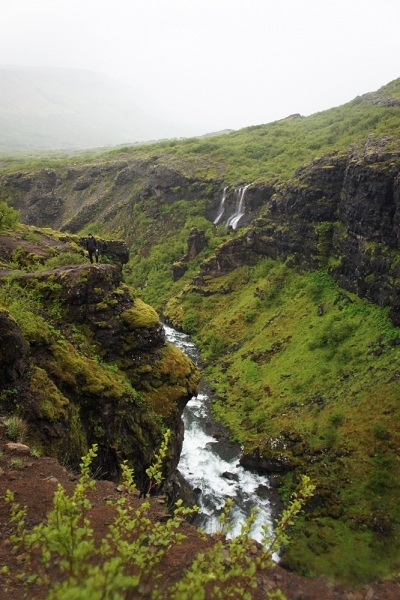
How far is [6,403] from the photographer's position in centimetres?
1009

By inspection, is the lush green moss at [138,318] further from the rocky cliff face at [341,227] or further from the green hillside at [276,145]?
the green hillside at [276,145]

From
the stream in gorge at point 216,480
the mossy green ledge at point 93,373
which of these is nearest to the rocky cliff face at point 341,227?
the stream in gorge at point 216,480

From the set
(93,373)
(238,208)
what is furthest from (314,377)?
(238,208)

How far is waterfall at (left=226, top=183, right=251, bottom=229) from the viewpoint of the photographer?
170 ft

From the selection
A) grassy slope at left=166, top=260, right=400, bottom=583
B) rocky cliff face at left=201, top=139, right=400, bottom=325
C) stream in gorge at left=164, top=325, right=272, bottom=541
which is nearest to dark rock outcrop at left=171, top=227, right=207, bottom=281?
rocky cliff face at left=201, top=139, right=400, bottom=325

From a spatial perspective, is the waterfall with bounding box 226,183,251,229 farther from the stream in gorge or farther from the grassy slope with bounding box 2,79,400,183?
the stream in gorge

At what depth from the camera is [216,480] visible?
21906 mm

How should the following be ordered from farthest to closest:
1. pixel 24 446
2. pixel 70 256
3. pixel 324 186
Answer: pixel 324 186 < pixel 70 256 < pixel 24 446

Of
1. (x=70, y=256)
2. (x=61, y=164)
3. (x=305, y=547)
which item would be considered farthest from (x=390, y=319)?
(x=61, y=164)

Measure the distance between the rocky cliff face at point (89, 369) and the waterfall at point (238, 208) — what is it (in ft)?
121

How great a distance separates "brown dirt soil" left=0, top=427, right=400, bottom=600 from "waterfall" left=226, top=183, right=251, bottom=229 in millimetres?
45418

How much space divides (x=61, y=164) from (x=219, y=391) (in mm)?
71597

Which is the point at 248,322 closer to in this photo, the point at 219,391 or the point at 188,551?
the point at 219,391

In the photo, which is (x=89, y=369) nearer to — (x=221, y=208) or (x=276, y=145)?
(x=221, y=208)
